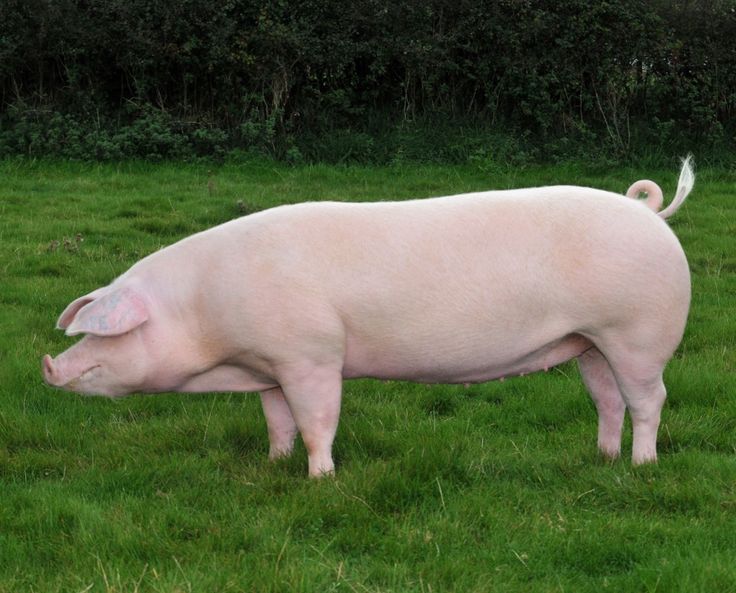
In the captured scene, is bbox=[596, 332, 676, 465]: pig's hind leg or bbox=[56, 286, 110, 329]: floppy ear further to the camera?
bbox=[56, 286, 110, 329]: floppy ear

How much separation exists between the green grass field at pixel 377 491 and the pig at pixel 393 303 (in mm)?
389

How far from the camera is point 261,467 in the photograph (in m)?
5.10

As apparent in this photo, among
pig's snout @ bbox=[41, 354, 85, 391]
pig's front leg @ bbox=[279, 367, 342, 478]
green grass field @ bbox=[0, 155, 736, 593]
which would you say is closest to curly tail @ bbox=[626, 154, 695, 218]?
green grass field @ bbox=[0, 155, 736, 593]

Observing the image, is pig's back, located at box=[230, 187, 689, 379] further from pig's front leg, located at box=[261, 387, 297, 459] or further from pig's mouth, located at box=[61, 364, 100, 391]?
pig's mouth, located at box=[61, 364, 100, 391]

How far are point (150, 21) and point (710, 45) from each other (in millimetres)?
6841

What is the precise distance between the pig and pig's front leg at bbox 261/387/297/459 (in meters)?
0.27

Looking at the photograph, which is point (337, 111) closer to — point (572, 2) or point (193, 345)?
point (572, 2)

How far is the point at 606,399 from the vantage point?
527 centimetres

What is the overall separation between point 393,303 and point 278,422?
0.89 m

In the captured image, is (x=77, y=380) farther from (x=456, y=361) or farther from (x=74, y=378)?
(x=456, y=361)

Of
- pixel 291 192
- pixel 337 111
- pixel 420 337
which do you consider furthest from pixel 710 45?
pixel 420 337

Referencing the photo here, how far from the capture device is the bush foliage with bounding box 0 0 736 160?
46.1 ft

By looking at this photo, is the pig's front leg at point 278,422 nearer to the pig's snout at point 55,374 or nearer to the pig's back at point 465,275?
the pig's back at point 465,275

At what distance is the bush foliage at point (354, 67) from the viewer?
14039 mm
